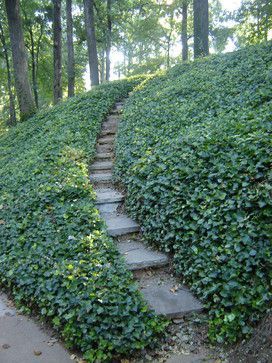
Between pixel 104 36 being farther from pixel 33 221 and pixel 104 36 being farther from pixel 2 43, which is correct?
pixel 33 221

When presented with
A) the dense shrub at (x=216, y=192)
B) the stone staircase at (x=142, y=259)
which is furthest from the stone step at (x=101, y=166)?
the dense shrub at (x=216, y=192)

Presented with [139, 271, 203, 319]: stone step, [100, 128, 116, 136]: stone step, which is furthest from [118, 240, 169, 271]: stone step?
[100, 128, 116, 136]: stone step

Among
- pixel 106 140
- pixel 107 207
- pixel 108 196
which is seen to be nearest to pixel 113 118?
pixel 106 140

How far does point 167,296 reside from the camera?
12.6ft

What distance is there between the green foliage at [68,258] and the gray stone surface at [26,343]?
16cm

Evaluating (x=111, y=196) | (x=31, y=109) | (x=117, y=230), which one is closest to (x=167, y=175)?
(x=117, y=230)

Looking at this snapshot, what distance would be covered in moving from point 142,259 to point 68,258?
0.92 meters

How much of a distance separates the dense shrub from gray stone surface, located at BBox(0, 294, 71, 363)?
158cm

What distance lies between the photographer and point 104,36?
1980 centimetres

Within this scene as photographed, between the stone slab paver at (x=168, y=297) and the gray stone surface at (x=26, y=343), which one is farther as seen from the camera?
the stone slab paver at (x=168, y=297)

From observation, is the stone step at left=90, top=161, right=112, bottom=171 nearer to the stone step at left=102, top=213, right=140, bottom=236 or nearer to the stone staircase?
the stone staircase

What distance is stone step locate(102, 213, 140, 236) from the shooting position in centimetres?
495

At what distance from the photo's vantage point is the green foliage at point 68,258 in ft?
10.9

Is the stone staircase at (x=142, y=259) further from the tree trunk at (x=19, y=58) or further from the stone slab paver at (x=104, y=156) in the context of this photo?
the tree trunk at (x=19, y=58)
